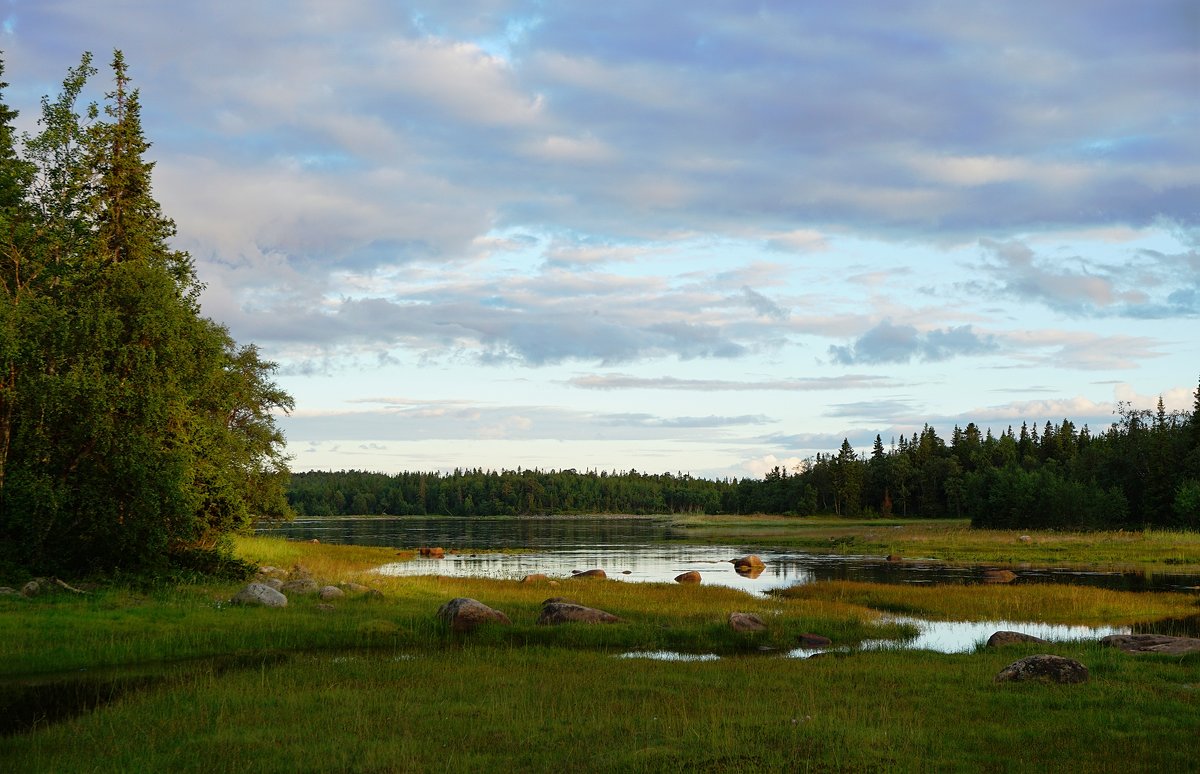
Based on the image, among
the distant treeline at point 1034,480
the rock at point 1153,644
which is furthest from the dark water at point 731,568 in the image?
the distant treeline at point 1034,480

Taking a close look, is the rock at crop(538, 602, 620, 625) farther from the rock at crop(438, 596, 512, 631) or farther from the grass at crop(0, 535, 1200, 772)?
the rock at crop(438, 596, 512, 631)

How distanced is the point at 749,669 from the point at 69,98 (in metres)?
46.1

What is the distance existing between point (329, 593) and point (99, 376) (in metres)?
13.5

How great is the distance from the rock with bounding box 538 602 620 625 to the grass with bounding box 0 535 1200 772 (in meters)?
1.18

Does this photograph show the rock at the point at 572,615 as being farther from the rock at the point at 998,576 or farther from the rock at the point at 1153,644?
the rock at the point at 998,576

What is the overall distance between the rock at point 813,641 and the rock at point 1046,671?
828cm

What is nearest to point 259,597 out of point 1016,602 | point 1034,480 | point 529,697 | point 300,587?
point 300,587

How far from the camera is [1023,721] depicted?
16.5 meters

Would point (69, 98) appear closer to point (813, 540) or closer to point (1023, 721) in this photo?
point (1023, 721)

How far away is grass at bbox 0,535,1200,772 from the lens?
46.5 ft

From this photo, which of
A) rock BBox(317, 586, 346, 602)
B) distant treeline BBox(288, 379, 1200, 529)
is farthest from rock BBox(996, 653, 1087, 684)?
distant treeline BBox(288, 379, 1200, 529)

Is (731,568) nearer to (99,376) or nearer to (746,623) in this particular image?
(746,623)

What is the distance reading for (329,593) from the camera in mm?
35688

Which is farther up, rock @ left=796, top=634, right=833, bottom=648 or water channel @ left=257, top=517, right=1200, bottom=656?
rock @ left=796, top=634, right=833, bottom=648
